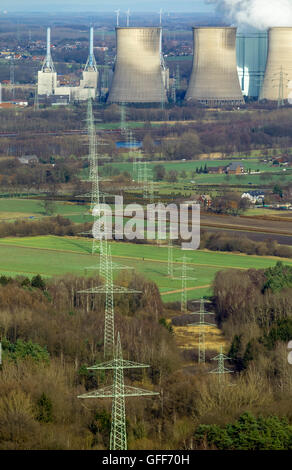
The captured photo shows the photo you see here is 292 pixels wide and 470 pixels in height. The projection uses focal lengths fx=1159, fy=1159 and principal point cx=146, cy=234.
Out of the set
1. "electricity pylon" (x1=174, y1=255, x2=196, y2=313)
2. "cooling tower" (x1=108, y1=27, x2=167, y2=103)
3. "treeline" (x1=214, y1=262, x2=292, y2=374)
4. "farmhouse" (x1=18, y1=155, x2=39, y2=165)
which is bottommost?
"farmhouse" (x1=18, y1=155, x2=39, y2=165)

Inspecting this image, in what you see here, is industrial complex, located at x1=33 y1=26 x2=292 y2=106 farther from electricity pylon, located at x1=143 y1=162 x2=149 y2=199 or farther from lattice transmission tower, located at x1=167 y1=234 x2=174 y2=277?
lattice transmission tower, located at x1=167 y1=234 x2=174 y2=277

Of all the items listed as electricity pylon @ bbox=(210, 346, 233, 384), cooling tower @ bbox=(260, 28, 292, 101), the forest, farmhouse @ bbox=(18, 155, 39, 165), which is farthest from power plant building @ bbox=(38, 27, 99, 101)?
electricity pylon @ bbox=(210, 346, 233, 384)

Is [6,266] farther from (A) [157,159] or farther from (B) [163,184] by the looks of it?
(A) [157,159]

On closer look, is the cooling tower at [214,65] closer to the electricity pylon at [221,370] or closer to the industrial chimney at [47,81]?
the industrial chimney at [47,81]

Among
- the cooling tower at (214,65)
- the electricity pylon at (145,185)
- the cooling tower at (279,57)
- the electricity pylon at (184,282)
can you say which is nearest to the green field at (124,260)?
the electricity pylon at (184,282)

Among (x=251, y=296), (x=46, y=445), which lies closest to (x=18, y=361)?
(x=46, y=445)

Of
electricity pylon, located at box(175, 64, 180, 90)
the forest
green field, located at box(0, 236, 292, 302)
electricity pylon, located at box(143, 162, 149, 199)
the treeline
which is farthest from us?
electricity pylon, located at box(175, 64, 180, 90)

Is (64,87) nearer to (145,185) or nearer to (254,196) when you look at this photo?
(145,185)

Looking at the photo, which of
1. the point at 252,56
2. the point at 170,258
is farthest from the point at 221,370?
the point at 252,56

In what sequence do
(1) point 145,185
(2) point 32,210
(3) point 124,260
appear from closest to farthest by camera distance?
(3) point 124,260
(2) point 32,210
(1) point 145,185
